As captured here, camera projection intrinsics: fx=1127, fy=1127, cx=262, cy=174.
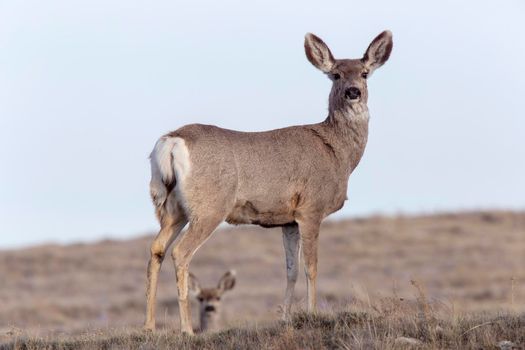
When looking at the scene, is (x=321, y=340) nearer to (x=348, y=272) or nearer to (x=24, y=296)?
(x=24, y=296)

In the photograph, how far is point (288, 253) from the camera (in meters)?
11.3

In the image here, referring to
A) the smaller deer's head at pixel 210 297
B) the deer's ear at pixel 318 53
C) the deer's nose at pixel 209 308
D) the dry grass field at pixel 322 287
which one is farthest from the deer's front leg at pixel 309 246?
the deer's nose at pixel 209 308

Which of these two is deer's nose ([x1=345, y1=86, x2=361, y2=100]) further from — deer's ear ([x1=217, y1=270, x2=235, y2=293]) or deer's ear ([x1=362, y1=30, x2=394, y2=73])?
deer's ear ([x1=217, y1=270, x2=235, y2=293])

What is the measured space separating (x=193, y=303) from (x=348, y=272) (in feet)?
25.0

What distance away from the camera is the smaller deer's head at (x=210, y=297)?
18.4m

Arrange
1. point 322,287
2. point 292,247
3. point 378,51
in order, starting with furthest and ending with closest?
1. point 322,287
2. point 378,51
3. point 292,247

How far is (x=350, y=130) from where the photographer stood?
1170 centimetres

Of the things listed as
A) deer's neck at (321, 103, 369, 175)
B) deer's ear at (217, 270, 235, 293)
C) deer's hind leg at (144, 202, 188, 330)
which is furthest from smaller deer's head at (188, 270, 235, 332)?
deer's hind leg at (144, 202, 188, 330)

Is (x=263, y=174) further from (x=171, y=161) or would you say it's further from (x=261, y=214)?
(x=171, y=161)

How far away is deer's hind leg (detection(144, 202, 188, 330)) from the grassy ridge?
0.30m

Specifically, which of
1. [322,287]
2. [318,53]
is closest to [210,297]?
[322,287]

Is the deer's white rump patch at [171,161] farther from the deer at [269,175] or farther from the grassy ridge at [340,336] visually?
the grassy ridge at [340,336]

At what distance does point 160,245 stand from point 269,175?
1225 mm

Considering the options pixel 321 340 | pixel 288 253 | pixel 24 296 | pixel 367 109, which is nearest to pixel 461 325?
pixel 321 340
